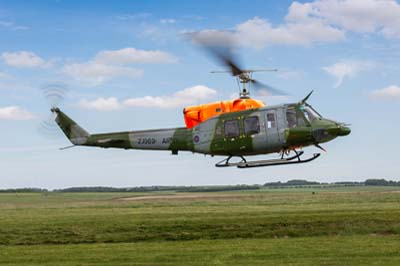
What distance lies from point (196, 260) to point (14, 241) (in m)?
13.2

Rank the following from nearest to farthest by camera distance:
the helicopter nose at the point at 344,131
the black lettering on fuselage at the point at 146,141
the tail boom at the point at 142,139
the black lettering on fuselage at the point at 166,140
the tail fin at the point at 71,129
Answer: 1. the helicopter nose at the point at 344,131
2. the tail boom at the point at 142,139
3. the black lettering on fuselage at the point at 166,140
4. the black lettering on fuselage at the point at 146,141
5. the tail fin at the point at 71,129

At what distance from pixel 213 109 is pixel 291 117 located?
123 inches

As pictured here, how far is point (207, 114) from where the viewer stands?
25.0 meters

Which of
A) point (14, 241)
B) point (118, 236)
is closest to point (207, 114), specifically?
point (118, 236)

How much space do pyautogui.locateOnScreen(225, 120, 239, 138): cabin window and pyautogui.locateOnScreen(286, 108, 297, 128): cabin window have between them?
1.96 meters

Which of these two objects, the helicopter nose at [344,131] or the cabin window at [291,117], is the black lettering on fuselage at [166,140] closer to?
the cabin window at [291,117]

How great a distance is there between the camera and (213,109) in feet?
81.8

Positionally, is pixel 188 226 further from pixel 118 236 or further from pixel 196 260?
pixel 196 260

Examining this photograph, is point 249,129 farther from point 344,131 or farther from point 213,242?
point 213,242

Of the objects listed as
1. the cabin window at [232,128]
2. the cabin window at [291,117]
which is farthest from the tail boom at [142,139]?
the cabin window at [291,117]

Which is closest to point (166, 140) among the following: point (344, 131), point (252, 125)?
point (252, 125)

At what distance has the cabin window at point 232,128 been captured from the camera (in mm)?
24312

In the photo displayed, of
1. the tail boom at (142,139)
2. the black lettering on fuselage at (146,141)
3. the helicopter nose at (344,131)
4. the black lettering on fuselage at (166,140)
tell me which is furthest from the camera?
the black lettering on fuselage at (146,141)

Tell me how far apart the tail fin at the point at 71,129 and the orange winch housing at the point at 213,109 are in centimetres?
491
